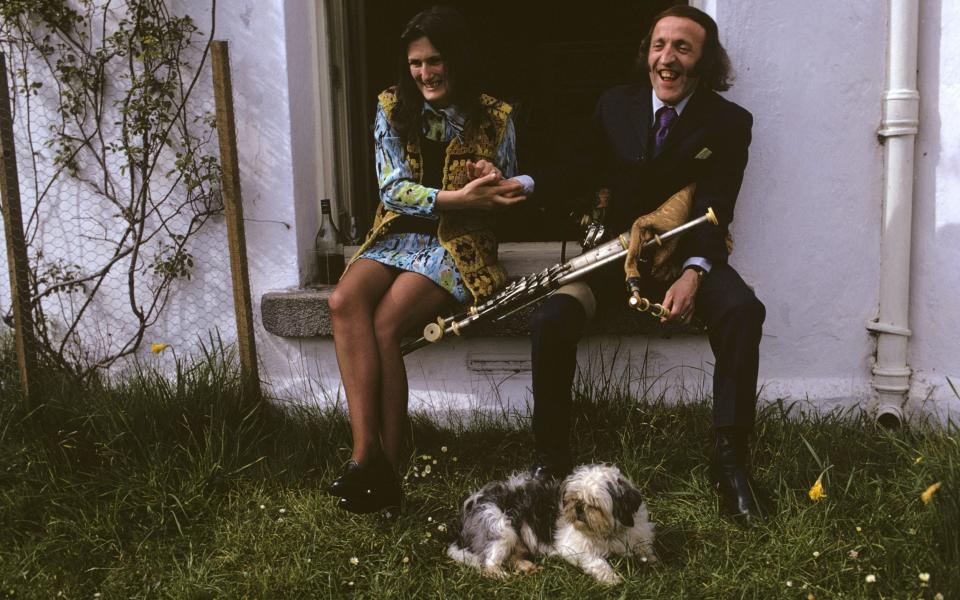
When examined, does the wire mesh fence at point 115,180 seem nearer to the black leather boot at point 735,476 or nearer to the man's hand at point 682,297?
the man's hand at point 682,297

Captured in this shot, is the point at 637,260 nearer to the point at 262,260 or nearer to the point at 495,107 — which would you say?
the point at 495,107

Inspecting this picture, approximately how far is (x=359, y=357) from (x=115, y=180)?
5.87 feet

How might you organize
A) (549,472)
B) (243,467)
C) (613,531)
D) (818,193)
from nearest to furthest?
(613,531) → (549,472) → (243,467) → (818,193)

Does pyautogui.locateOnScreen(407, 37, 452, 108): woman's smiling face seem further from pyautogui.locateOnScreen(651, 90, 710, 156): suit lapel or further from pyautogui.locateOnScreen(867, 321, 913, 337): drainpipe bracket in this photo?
pyautogui.locateOnScreen(867, 321, 913, 337): drainpipe bracket

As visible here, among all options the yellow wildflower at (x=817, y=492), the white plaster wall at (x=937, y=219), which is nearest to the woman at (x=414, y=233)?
the yellow wildflower at (x=817, y=492)

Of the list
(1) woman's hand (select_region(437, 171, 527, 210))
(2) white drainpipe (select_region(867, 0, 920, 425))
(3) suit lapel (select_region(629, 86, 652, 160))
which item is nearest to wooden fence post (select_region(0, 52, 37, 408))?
(1) woman's hand (select_region(437, 171, 527, 210))

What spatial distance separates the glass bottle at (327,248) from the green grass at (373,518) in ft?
A: 2.27

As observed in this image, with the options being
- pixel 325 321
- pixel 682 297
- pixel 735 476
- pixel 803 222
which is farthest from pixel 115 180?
pixel 803 222

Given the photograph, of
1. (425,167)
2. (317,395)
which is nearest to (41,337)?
(317,395)

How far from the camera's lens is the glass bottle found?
155 inches

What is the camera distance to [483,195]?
3027 millimetres

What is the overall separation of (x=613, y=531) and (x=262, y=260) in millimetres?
2143

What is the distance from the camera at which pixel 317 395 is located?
12.2 ft

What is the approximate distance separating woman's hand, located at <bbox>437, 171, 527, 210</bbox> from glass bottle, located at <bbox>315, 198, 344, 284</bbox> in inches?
42.0
